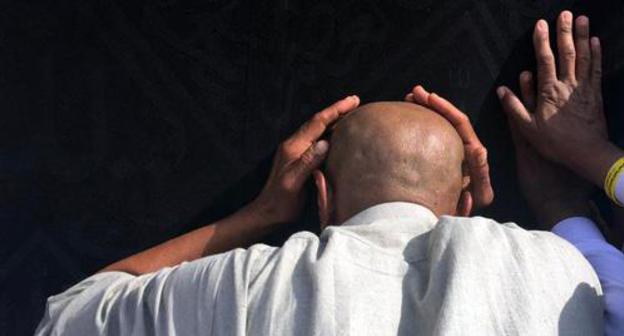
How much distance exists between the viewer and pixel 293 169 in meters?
1.36

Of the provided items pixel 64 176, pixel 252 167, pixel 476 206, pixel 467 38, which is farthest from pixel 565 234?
pixel 64 176

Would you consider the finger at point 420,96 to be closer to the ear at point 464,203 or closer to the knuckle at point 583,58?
the ear at point 464,203

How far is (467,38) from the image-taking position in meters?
1.49

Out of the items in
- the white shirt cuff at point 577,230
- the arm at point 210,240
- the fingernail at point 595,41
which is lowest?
the white shirt cuff at point 577,230

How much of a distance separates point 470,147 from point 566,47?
0.25 metres

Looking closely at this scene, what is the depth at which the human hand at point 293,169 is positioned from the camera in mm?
1354

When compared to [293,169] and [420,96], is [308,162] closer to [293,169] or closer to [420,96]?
[293,169]

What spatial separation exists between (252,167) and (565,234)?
53 centimetres

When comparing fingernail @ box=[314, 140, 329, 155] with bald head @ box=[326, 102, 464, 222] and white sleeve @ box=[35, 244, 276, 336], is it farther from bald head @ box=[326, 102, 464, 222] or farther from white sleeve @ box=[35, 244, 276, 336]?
white sleeve @ box=[35, 244, 276, 336]

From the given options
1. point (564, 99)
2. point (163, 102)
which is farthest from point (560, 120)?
point (163, 102)

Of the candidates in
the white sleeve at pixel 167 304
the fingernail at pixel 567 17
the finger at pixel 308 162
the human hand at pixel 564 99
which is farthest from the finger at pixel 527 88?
the white sleeve at pixel 167 304

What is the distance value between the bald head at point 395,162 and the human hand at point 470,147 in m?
0.07

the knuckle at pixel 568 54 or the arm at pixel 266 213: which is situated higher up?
the knuckle at pixel 568 54

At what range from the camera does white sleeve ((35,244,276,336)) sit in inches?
40.6
